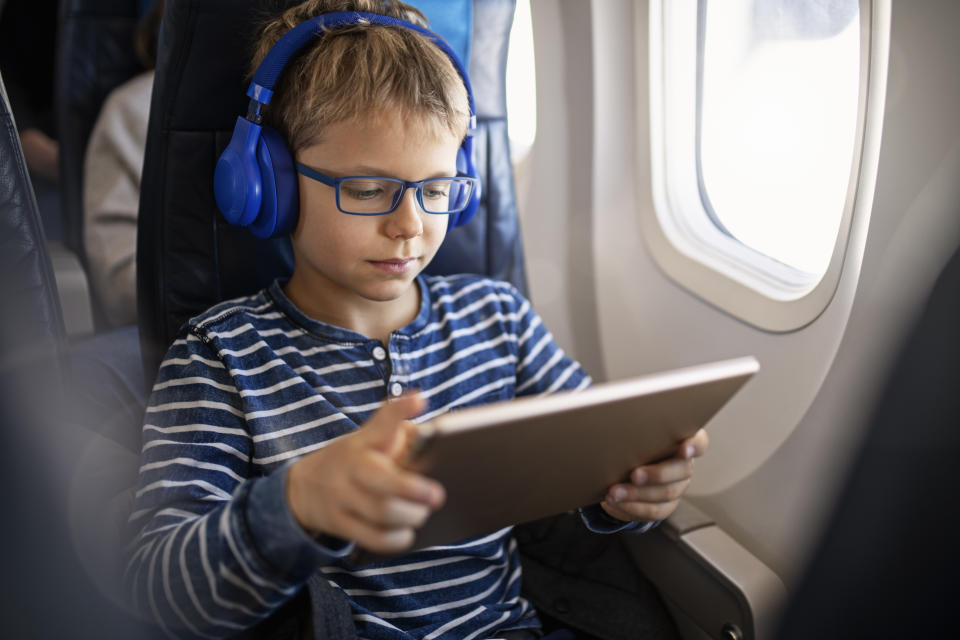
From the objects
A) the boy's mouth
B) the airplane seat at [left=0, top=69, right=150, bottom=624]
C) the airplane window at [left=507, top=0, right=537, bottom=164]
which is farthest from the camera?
the airplane window at [left=507, top=0, right=537, bottom=164]

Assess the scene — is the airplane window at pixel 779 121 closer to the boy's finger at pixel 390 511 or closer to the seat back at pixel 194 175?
the seat back at pixel 194 175

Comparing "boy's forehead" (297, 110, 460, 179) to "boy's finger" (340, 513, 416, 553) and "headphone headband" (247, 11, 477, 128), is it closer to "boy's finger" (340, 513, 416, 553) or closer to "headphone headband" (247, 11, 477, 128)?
"headphone headband" (247, 11, 477, 128)

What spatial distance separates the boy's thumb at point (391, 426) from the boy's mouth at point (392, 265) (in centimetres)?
46

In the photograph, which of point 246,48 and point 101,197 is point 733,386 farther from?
point 101,197

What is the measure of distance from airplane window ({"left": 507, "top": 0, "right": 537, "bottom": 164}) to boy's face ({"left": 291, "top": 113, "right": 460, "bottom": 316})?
0.91 meters

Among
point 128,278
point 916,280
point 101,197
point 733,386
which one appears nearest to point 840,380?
point 916,280

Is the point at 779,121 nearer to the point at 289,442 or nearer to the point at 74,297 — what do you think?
the point at 289,442

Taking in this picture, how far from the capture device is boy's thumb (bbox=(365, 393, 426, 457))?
67 cm

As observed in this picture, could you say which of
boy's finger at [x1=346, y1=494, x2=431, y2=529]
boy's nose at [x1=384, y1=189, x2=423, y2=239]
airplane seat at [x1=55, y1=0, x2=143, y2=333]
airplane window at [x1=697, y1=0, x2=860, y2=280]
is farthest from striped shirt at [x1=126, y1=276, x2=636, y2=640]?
airplane seat at [x1=55, y1=0, x2=143, y2=333]

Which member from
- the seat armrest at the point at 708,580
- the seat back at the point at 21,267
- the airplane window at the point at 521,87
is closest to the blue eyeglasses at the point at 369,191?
the seat back at the point at 21,267

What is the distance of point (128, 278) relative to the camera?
7.01ft

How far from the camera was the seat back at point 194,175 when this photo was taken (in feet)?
3.71

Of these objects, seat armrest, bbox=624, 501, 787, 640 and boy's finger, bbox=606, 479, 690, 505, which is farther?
seat armrest, bbox=624, 501, 787, 640

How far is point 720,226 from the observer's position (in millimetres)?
1712
